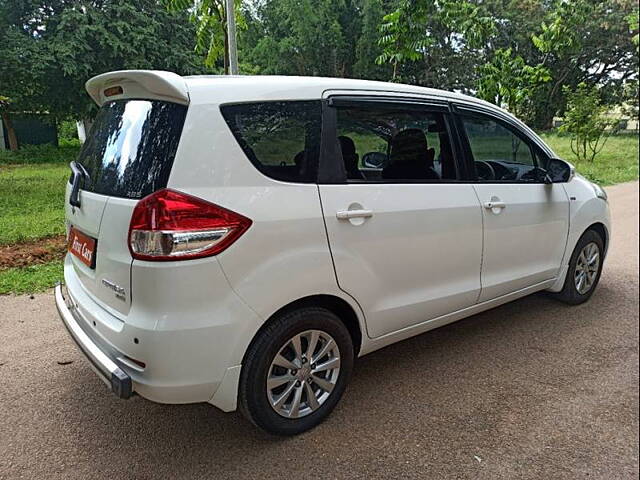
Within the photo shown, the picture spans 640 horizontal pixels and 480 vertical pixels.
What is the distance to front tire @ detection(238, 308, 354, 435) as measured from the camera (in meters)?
2.07

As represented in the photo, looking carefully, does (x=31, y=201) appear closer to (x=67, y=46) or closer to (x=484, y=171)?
(x=67, y=46)

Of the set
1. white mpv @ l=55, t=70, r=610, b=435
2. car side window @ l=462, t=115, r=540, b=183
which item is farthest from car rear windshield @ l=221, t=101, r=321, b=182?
car side window @ l=462, t=115, r=540, b=183

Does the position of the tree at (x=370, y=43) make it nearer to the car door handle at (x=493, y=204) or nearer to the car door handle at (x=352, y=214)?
the car door handle at (x=493, y=204)

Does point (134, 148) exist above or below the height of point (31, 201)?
above

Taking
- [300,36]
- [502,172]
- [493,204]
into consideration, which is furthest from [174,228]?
[300,36]

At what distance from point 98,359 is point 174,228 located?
66 centimetres

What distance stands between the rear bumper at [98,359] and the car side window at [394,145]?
1319 mm

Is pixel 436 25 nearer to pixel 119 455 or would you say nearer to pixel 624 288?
pixel 624 288

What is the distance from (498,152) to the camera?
3262 mm

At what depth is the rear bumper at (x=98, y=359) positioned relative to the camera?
72.8 inches

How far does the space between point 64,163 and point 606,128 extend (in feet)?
24.2

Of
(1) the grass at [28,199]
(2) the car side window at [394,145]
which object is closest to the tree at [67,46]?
(1) the grass at [28,199]

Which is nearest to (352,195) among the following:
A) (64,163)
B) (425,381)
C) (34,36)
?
(425,381)

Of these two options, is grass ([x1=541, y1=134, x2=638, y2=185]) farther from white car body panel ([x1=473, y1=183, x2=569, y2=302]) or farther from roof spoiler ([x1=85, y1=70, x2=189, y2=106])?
roof spoiler ([x1=85, y1=70, x2=189, y2=106])
